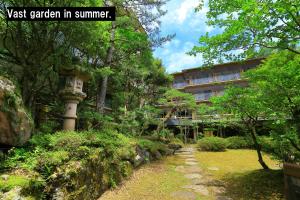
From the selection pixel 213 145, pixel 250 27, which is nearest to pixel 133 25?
pixel 250 27

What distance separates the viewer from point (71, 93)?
7.49m

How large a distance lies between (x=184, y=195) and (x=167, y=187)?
0.93 metres

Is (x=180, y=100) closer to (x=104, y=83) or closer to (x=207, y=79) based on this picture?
(x=104, y=83)

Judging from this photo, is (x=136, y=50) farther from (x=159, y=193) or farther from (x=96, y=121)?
(x=159, y=193)

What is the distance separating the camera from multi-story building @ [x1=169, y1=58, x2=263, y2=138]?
31.9 m

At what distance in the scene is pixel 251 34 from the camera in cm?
555

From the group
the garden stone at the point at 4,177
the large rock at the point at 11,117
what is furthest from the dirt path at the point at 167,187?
the large rock at the point at 11,117

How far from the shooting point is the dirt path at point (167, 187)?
19.9 feet

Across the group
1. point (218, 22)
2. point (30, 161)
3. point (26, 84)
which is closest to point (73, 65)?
point (26, 84)

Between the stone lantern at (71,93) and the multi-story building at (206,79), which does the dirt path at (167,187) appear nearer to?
the stone lantern at (71,93)

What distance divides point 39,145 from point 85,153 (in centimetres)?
126

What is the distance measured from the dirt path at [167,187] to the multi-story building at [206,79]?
2292cm

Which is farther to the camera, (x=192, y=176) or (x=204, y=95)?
(x=204, y=95)

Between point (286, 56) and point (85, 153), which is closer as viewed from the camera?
point (85, 153)
